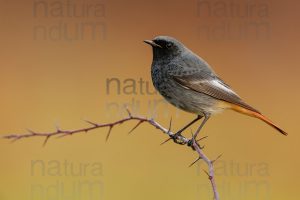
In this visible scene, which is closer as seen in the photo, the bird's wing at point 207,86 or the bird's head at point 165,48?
the bird's head at point 165,48

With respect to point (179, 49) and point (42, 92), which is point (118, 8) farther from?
point (179, 49)

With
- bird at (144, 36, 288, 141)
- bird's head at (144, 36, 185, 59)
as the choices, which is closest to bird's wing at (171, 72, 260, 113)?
bird at (144, 36, 288, 141)

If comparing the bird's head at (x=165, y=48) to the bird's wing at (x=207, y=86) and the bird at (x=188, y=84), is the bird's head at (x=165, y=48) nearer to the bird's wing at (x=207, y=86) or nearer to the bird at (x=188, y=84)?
the bird at (x=188, y=84)

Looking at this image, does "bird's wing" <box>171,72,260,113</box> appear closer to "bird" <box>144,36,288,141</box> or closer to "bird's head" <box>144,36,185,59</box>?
"bird" <box>144,36,288,141</box>

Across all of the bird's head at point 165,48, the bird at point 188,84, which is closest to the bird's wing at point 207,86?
the bird at point 188,84

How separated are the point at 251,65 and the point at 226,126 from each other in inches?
25.3

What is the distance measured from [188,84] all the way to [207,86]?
0.12m

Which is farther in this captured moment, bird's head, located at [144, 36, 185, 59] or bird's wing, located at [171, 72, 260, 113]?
bird's wing, located at [171, 72, 260, 113]

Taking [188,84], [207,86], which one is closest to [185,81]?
[188,84]

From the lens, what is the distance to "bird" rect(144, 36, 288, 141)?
3675mm

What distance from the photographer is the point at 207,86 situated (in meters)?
3.88

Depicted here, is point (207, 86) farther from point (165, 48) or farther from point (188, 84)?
point (165, 48)

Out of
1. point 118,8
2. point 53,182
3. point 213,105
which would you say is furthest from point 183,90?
point 118,8

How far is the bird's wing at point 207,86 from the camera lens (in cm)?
375
